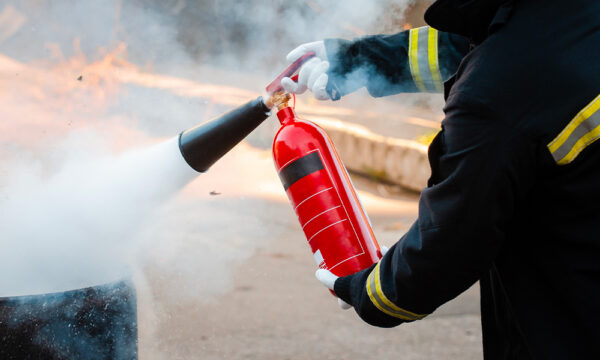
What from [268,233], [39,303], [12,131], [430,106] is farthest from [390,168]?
[39,303]

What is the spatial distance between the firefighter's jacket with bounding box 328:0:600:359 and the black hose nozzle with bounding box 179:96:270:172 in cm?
75

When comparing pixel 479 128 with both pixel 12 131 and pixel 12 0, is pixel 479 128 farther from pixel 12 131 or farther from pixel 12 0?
pixel 12 0

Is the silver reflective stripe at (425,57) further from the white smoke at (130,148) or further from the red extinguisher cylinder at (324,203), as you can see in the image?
the white smoke at (130,148)

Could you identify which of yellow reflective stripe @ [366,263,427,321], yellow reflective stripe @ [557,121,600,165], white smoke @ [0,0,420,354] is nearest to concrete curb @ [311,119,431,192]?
white smoke @ [0,0,420,354]

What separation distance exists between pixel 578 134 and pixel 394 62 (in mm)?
885

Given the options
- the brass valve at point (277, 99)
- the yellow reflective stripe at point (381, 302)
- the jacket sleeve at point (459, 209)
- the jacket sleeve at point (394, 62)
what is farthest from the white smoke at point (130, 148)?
the jacket sleeve at point (459, 209)

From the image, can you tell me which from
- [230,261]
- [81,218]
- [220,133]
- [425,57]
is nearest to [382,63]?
[425,57]

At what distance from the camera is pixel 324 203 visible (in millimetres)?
1663

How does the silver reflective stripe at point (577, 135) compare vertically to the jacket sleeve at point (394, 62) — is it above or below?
below

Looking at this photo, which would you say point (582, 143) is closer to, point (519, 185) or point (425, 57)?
point (519, 185)

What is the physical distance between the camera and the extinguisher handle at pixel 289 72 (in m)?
1.78

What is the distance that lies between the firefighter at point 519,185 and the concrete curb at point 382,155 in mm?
4255

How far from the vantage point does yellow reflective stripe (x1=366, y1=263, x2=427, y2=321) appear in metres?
1.24

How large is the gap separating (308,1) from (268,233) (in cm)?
195
